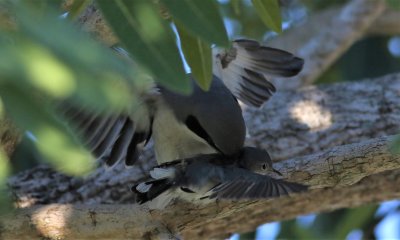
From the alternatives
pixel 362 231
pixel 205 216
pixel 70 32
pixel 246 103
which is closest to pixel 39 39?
pixel 70 32

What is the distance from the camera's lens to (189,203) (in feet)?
9.25

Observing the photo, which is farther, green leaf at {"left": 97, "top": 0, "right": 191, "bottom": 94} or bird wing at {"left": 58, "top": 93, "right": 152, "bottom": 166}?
bird wing at {"left": 58, "top": 93, "right": 152, "bottom": 166}

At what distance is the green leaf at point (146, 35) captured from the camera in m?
1.50

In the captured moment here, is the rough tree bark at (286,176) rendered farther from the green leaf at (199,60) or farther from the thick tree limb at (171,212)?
the green leaf at (199,60)

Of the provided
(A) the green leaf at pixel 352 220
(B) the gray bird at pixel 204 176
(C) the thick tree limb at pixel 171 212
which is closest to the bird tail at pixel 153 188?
(B) the gray bird at pixel 204 176

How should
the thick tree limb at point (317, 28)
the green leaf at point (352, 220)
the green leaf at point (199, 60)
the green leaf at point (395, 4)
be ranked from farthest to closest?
the thick tree limb at point (317, 28) → the green leaf at point (352, 220) → the green leaf at point (199, 60) → the green leaf at point (395, 4)

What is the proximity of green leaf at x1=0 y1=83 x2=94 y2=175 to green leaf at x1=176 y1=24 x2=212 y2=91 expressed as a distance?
732 millimetres

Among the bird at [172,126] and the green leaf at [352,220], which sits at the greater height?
the bird at [172,126]

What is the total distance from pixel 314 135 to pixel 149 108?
36.9 inches

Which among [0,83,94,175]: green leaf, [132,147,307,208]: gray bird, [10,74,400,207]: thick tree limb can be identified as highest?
[0,83,94,175]: green leaf

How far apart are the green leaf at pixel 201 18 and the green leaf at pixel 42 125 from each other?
37 cm

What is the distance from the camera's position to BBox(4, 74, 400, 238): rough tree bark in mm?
2756

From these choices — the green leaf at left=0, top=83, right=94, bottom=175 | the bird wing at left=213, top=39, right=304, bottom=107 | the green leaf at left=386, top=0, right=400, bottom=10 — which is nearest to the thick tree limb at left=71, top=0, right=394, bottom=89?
the bird wing at left=213, top=39, right=304, bottom=107

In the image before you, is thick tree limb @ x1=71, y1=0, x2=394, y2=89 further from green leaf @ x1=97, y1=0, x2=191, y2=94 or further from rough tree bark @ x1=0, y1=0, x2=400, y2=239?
green leaf @ x1=97, y1=0, x2=191, y2=94
